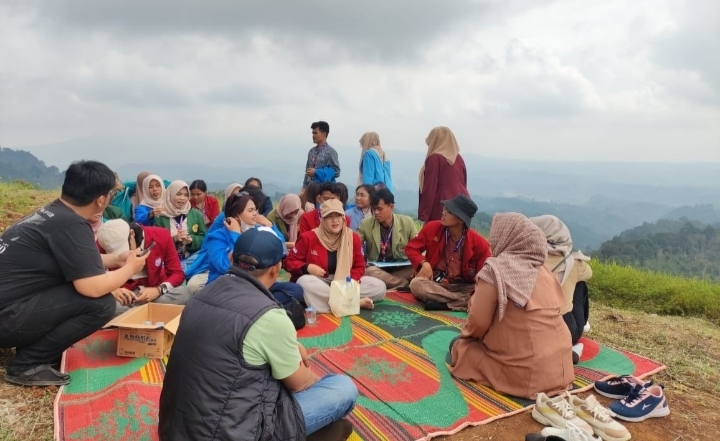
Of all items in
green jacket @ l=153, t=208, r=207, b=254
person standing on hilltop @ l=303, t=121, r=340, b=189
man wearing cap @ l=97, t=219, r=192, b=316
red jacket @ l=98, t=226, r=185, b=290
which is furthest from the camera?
person standing on hilltop @ l=303, t=121, r=340, b=189

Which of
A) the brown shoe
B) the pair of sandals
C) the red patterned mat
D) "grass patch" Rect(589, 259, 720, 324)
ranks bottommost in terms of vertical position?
"grass patch" Rect(589, 259, 720, 324)

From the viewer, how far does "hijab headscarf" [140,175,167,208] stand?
20.5 feet

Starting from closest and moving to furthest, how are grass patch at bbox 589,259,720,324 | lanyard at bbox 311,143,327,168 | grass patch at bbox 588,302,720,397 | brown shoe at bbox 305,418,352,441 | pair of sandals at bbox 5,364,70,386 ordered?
brown shoe at bbox 305,418,352,441 → pair of sandals at bbox 5,364,70,386 → grass patch at bbox 588,302,720,397 → grass patch at bbox 589,259,720,324 → lanyard at bbox 311,143,327,168

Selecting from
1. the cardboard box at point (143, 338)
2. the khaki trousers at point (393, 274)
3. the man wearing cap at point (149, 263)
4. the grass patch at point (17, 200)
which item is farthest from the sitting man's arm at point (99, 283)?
the grass patch at point (17, 200)

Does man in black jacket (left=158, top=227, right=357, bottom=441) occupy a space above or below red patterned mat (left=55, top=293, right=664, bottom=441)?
above

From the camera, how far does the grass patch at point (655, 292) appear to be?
255 inches

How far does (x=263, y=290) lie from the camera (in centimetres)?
206

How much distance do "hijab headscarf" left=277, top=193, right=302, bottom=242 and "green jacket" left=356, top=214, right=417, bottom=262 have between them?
1.13 m

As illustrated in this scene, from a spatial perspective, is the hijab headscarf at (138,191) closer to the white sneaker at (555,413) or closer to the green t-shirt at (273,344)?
the green t-shirt at (273,344)

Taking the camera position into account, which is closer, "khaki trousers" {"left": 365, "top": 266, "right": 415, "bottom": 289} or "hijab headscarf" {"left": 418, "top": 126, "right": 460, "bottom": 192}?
"khaki trousers" {"left": 365, "top": 266, "right": 415, "bottom": 289}

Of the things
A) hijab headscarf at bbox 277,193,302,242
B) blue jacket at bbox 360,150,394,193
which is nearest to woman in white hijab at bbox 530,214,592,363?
hijab headscarf at bbox 277,193,302,242

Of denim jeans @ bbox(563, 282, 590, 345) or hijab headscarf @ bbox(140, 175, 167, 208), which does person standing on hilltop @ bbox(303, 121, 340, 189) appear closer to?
hijab headscarf @ bbox(140, 175, 167, 208)

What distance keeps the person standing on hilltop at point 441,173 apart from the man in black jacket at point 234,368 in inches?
189

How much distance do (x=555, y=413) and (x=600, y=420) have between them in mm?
274
